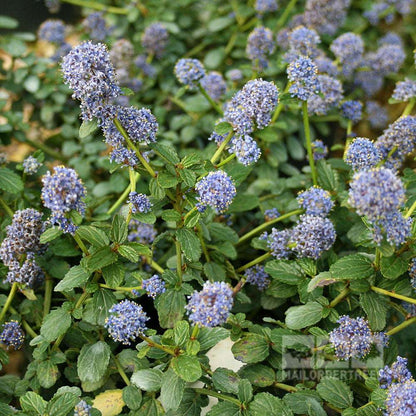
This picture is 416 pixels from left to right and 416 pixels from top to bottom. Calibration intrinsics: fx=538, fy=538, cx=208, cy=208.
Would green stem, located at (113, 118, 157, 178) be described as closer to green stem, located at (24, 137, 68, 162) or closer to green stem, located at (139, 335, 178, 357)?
green stem, located at (139, 335, 178, 357)

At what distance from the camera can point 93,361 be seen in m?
1.67

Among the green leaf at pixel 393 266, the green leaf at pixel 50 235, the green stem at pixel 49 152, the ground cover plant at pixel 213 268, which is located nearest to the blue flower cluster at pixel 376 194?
the ground cover plant at pixel 213 268

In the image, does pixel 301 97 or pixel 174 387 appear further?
pixel 301 97

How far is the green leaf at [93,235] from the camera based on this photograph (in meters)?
1.57

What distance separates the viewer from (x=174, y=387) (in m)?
1.45

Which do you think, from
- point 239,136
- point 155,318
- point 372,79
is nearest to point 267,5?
point 372,79

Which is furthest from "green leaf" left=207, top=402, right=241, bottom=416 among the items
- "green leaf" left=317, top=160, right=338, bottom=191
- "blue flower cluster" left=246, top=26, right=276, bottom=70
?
"blue flower cluster" left=246, top=26, right=276, bottom=70

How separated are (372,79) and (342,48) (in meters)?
0.49

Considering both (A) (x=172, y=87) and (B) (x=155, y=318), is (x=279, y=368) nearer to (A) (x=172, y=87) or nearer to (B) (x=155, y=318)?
(B) (x=155, y=318)

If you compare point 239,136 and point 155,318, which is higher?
point 239,136

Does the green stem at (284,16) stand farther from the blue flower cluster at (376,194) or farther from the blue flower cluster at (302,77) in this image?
the blue flower cluster at (376,194)

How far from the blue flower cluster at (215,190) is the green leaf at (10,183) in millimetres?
804

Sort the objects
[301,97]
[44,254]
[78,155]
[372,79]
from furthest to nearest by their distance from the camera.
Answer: [372,79]
[78,155]
[44,254]
[301,97]

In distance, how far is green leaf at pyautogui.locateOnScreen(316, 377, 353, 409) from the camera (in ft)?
5.13
